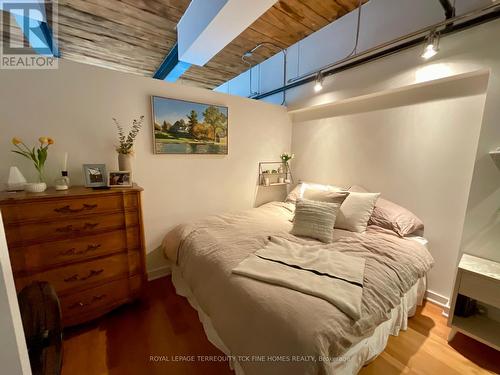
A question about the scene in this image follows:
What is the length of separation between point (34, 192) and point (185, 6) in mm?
1927

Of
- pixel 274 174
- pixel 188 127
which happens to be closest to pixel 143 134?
pixel 188 127

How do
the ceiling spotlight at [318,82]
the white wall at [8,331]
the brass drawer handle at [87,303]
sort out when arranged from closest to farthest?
the white wall at [8,331] → the brass drawer handle at [87,303] → the ceiling spotlight at [318,82]

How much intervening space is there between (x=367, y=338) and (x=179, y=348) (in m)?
1.27

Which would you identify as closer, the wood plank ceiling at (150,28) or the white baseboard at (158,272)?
the wood plank ceiling at (150,28)

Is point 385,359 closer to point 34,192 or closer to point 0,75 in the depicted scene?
point 34,192

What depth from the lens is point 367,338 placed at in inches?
46.3

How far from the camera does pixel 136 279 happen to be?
181 cm

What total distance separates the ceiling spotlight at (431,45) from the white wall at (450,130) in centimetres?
6

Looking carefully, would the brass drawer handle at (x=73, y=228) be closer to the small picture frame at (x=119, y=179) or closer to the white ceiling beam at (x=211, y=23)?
the small picture frame at (x=119, y=179)

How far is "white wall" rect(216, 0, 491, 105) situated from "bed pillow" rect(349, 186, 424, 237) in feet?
5.48

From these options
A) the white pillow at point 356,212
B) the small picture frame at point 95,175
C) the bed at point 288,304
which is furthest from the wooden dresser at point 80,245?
the white pillow at point 356,212

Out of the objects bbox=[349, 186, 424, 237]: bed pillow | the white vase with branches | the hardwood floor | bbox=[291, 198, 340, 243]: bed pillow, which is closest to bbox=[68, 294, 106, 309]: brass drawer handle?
the hardwood floor

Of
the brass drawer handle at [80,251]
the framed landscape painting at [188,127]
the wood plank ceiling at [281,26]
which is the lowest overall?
the brass drawer handle at [80,251]

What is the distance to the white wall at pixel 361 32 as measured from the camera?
182 cm
